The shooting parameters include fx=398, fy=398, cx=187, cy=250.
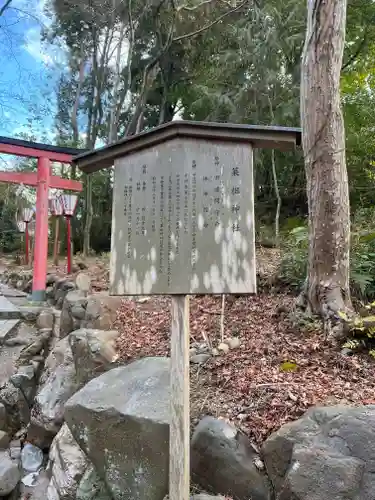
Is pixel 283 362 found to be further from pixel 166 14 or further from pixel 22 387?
pixel 166 14

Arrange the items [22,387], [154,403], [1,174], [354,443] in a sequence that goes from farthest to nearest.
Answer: [1,174], [22,387], [154,403], [354,443]

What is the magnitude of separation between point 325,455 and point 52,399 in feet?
11.3

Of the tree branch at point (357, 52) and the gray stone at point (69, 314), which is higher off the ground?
the tree branch at point (357, 52)

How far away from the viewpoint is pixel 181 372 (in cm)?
282

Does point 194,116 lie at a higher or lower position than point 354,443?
higher

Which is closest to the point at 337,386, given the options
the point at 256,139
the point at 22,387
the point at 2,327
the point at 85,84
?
the point at 256,139

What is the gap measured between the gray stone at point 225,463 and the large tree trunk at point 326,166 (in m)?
1.92

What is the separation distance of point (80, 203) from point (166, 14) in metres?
8.13

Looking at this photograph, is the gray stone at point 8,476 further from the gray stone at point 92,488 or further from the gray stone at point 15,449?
the gray stone at point 92,488

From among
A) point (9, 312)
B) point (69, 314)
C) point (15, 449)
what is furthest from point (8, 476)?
point (9, 312)

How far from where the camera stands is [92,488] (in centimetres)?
340

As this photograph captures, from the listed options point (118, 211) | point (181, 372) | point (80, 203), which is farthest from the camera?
Result: point (80, 203)

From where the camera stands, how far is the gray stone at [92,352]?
4.66 meters

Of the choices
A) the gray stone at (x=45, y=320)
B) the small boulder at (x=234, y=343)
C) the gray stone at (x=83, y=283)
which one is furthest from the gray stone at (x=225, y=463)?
the gray stone at (x=45, y=320)
